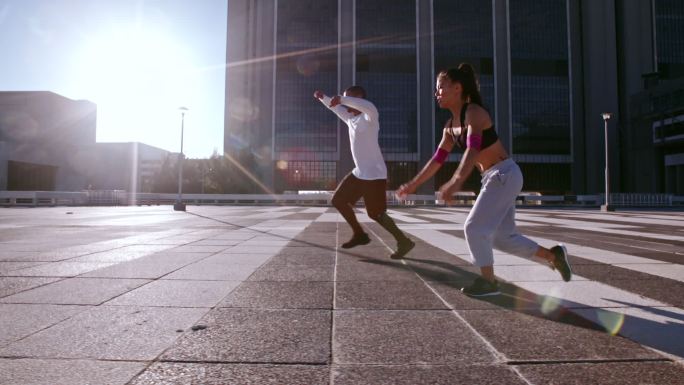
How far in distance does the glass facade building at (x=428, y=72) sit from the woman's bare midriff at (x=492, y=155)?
181ft

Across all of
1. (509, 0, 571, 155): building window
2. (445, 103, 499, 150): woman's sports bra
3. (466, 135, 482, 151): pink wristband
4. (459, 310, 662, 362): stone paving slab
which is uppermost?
(509, 0, 571, 155): building window

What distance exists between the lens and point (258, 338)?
6.16 ft

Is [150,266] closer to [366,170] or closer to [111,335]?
[111,335]

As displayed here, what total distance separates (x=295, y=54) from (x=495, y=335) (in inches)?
2477

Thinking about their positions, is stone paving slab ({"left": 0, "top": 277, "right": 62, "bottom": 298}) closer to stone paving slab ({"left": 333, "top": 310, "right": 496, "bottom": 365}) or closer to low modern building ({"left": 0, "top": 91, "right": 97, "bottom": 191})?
stone paving slab ({"left": 333, "top": 310, "right": 496, "bottom": 365})

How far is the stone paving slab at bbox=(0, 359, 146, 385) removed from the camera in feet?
4.63

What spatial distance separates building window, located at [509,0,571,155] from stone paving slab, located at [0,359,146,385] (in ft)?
206

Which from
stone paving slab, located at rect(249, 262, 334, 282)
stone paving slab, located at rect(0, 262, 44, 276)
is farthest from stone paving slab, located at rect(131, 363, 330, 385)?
stone paving slab, located at rect(0, 262, 44, 276)

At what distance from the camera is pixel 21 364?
5.10 feet

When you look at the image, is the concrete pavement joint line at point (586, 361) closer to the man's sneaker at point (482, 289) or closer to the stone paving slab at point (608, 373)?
the stone paving slab at point (608, 373)

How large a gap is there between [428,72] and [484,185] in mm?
59419

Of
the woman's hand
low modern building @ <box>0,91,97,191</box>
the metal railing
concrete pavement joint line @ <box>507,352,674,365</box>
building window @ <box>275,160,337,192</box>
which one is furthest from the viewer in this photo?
building window @ <box>275,160,337,192</box>

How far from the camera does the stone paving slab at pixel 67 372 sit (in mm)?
1410

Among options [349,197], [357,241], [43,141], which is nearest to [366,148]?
[349,197]
